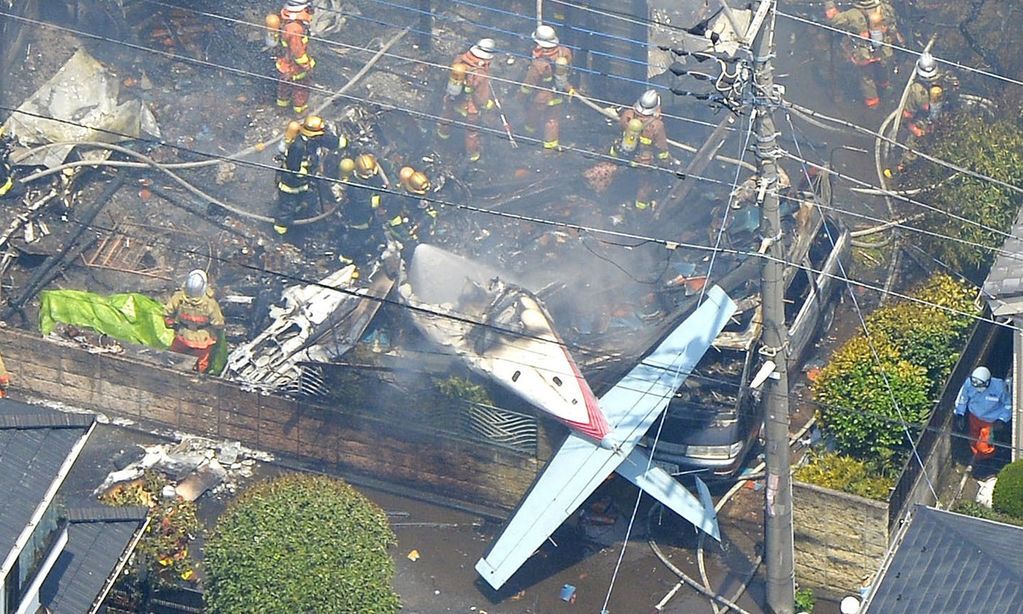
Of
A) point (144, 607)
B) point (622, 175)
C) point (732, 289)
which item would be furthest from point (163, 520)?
point (622, 175)

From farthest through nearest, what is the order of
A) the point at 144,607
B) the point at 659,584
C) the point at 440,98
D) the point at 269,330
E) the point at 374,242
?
the point at 440,98, the point at 374,242, the point at 269,330, the point at 659,584, the point at 144,607

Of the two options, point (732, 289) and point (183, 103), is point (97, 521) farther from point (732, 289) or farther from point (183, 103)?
point (183, 103)

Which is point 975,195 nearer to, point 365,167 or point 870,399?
point 870,399

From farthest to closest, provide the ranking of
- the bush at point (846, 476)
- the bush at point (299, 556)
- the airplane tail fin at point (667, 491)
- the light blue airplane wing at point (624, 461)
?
the airplane tail fin at point (667, 491)
the light blue airplane wing at point (624, 461)
the bush at point (846, 476)
the bush at point (299, 556)

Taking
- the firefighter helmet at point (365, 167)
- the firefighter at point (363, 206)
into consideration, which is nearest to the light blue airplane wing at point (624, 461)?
the firefighter at point (363, 206)

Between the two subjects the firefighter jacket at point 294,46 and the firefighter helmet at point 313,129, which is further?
the firefighter jacket at point 294,46

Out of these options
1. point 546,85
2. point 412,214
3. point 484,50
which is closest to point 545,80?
point 546,85

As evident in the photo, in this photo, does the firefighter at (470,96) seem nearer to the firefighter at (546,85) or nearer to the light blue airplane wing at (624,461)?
the firefighter at (546,85)
